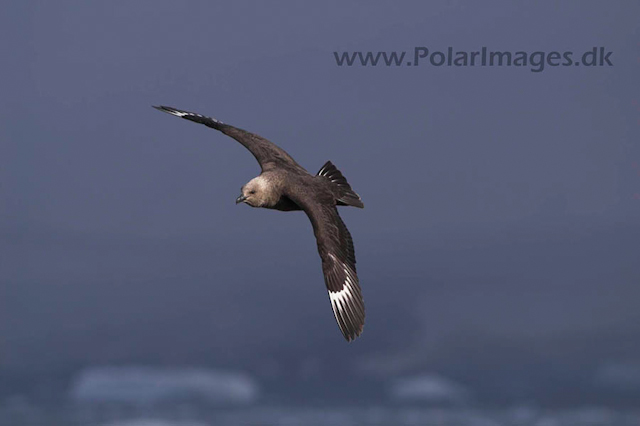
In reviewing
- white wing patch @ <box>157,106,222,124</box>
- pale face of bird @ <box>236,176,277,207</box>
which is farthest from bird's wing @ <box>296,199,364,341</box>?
white wing patch @ <box>157,106,222,124</box>

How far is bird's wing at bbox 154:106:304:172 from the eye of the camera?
62.1 feet

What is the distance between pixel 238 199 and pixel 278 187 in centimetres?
77

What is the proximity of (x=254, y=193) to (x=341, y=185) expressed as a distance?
172 cm

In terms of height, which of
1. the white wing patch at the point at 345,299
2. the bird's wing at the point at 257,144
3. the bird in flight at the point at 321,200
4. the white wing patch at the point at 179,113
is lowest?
the white wing patch at the point at 345,299

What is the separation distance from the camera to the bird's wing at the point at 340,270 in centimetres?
1567

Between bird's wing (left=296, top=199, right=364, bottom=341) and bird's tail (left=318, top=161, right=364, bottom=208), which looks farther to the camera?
bird's tail (left=318, top=161, right=364, bottom=208)

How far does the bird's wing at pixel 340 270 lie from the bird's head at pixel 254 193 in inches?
48.7

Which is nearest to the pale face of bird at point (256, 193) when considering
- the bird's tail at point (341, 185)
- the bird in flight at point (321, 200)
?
the bird in flight at point (321, 200)

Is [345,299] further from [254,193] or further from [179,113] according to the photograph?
[179,113]

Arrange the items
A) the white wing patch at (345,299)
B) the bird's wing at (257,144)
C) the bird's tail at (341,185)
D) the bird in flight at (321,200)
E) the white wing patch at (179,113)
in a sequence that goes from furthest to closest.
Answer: the white wing patch at (179,113), the bird's wing at (257,144), the bird's tail at (341,185), the bird in flight at (321,200), the white wing patch at (345,299)

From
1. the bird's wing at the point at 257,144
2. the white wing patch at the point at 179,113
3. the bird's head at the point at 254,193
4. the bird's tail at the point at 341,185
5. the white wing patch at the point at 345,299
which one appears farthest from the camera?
the white wing patch at the point at 179,113

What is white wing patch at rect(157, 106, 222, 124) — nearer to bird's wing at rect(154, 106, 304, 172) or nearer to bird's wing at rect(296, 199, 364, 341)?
bird's wing at rect(154, 106, 304, 172)

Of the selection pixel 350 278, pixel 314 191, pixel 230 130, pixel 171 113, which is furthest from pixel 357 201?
pixel 171 113

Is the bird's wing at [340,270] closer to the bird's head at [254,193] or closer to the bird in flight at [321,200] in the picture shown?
the bird in flight at [321,200]
